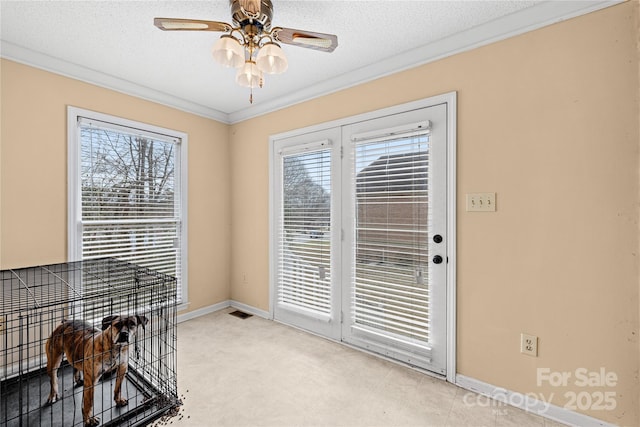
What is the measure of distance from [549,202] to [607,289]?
1.82ft

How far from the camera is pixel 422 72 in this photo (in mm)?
2354

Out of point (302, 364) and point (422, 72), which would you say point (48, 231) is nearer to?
point (302, 364)

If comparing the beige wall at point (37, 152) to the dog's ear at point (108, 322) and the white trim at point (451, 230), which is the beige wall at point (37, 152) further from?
the white trim at point (451, 230)

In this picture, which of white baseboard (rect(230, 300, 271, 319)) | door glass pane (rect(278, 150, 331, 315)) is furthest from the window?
door glass pane (rect(278, 150, 331, 315))

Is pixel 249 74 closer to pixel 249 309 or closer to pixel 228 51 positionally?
pixel 228 51

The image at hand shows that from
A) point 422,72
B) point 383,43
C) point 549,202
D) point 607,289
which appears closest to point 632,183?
point 549,202

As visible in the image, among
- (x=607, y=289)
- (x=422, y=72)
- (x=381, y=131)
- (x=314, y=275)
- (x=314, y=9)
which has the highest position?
(x=314, y=9)

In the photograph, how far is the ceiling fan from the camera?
1.51m

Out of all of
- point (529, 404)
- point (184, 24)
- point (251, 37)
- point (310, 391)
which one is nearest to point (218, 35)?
point (251, 37)

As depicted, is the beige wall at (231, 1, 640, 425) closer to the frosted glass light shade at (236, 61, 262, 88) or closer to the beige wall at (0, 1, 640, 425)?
the beige wall at (0, 1, 640, 425)

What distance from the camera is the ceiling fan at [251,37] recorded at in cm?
151

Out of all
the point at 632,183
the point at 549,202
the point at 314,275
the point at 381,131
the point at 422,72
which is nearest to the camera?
the point at 632,183

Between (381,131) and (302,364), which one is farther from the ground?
(381,131)

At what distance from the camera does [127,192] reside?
301 centimetres
